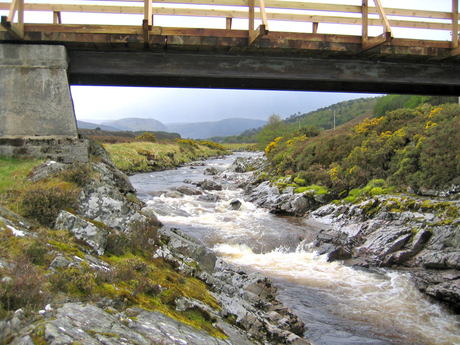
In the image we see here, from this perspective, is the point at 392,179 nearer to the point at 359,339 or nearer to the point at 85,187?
the point at 359,339

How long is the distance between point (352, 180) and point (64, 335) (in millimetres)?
20154

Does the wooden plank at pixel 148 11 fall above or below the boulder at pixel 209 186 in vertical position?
above

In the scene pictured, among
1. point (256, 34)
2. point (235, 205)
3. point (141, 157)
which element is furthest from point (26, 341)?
point (141, 157)

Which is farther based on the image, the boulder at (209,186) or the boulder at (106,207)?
the boulder at (209,186)

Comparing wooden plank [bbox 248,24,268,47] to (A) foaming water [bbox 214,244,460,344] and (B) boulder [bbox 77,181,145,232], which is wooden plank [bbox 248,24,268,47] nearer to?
(B) boulder [bbox 77,181,145,232]

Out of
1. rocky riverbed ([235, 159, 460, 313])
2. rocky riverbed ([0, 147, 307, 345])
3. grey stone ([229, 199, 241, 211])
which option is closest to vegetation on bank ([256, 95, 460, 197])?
rocky riverbed ([235, 159, 460, 313])

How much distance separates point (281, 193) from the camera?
24.4m

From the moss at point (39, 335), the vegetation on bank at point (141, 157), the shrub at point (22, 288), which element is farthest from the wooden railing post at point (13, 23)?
the vegetation on bank at point (141, 157)

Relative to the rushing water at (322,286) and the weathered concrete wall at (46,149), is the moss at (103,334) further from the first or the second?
the weathered concrete wall at (46,149)

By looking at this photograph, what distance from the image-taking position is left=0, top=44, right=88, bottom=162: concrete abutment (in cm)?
987

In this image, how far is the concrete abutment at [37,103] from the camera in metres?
9.87

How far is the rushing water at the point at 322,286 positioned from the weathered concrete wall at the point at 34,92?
863cm

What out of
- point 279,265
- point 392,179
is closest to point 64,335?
point 279,265

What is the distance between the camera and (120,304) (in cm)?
494
